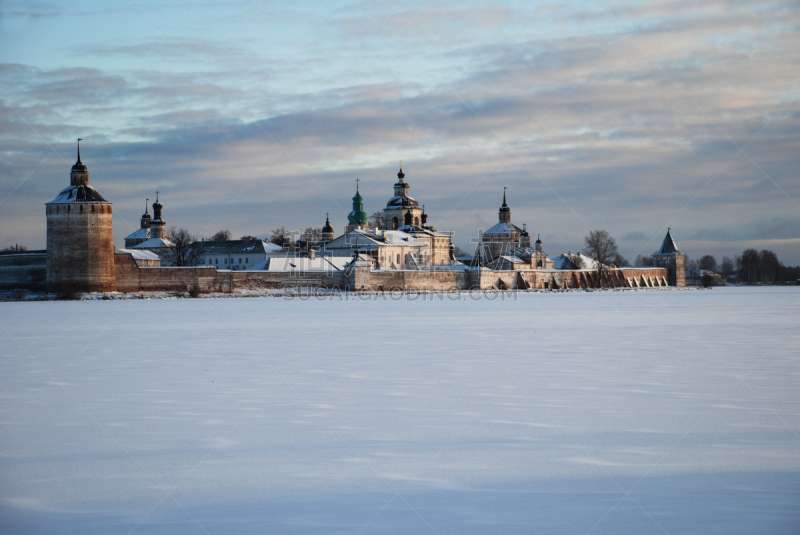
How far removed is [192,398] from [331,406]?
3.42 ft

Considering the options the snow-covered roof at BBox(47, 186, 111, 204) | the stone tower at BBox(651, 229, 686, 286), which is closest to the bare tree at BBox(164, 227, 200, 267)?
the snow-covered roof at BBox(47, 186, 111, 204)

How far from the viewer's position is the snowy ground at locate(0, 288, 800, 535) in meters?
2.91

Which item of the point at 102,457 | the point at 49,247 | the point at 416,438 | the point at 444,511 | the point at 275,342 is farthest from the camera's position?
the point at 49,247

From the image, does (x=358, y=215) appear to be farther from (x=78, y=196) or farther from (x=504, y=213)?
(x=78, y=196)

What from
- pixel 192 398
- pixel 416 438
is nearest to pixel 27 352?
pixel 192 398

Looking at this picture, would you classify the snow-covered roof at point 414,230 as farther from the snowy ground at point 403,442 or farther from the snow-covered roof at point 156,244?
the snowy ground at point 403,442

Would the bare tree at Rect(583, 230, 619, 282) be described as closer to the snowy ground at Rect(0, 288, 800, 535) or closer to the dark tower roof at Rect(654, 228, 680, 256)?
the dark tower roof at Rect(654, 228, 680, 256)

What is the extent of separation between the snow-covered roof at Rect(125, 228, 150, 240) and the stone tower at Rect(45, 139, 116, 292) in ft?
84.3

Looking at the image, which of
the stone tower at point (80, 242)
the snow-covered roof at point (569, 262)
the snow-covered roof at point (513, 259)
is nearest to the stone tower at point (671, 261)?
the snow-covered roof at point (569, 262)

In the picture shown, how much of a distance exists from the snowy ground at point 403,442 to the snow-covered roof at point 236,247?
1590 inches

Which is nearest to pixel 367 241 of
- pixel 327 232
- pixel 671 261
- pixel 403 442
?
pixel 327 232

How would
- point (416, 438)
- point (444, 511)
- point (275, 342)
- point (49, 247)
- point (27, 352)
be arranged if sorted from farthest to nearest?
point (49, 247) → point (275, 342) → point (27, 352) → point (416, 438) → point (444, 511)

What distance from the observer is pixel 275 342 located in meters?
9.68

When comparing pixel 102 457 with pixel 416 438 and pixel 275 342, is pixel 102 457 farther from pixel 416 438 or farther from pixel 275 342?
pixel 275 342
